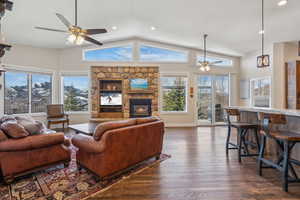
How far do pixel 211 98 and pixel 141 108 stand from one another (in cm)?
306

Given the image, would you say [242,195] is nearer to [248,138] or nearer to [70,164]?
[248,138]

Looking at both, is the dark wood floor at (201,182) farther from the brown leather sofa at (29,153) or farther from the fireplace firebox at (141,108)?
the fireplace firebox at (141,108)

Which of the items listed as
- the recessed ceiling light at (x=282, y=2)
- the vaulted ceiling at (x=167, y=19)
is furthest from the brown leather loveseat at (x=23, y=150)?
the recessed ceiling light at (x=282, y=2)

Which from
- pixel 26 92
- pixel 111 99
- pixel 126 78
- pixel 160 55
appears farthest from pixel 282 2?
pixel 26 92

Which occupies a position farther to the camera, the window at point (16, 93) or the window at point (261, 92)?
the window at point (261, 92)

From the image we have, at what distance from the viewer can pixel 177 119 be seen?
23.1 ft

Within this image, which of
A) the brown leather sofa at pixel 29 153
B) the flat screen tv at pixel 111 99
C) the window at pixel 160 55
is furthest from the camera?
the window at pixel 160 55

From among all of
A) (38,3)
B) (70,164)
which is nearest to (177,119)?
(70,164)

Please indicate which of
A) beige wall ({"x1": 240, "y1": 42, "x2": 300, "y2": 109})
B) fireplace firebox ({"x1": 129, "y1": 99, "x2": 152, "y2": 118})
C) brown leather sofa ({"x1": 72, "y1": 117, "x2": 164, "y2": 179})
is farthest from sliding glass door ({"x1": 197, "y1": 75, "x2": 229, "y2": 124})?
brown leather sofa ({"x1": 72, "y1": 117, "x2": 164, "y2": 179})

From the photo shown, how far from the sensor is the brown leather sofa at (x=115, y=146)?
2.41 meters

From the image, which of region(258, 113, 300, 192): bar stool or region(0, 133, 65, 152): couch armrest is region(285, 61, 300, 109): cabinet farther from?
region(0, 133, 65, 152): couch armrest

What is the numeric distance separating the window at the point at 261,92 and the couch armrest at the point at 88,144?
20.0 ft

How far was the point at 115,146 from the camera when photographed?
248cm

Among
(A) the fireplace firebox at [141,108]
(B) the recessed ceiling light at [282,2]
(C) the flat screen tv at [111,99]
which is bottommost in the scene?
(A) the fireplace firebox at [141,108]
